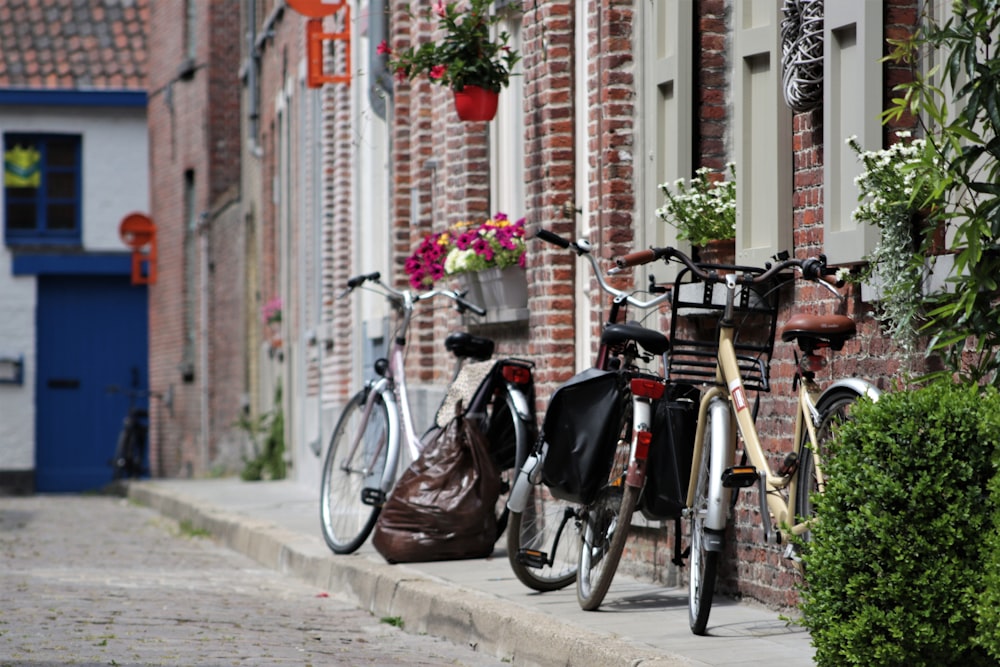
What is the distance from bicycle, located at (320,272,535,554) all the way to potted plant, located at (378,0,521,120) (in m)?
1.04

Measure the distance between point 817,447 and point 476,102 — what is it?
4435 millimetres

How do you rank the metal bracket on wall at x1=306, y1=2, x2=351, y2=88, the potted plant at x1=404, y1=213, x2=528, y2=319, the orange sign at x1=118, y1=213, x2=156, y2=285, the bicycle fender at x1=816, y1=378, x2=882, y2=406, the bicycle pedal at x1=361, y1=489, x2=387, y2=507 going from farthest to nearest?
the orange sign at x1=118, y1=213, x2=156, y2=285, the metal bracket on wall at x1=306, y1=2, x2=351, y2=88, the potted plant at x1=404, y1=213, x2=528, y2=319, the bicycle pedal at x1=361, y1=489, x2=387, y2=507, the bicycle fender at x1=816, y1=378, x2=882, y2=406

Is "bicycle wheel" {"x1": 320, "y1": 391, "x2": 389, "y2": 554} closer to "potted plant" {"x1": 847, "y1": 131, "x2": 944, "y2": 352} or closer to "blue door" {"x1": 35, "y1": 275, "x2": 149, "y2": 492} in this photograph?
"potted plant" {"x1": 847, "y1": 131, "x2": 944, "y2": 352}

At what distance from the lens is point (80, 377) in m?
26.9

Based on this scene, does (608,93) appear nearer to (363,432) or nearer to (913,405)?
(363,432)

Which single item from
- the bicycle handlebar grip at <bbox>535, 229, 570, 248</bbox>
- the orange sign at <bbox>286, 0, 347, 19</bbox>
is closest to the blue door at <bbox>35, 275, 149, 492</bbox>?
the orange sign at <bbox>286, 0, 347, 19</bbox>

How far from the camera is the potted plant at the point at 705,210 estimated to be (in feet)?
23.4

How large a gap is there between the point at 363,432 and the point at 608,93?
2.35 meters

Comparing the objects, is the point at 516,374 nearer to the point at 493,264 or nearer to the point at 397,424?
the point at 397,424

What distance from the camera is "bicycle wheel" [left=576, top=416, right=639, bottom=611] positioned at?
638 cm

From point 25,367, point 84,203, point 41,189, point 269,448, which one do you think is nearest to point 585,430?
point 269,448

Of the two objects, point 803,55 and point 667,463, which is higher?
point 803,55

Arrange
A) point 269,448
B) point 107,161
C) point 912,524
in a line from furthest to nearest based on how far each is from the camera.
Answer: point 107,161 < point 269,448 < point 912,524

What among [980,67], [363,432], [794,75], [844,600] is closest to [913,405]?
[844,600]
